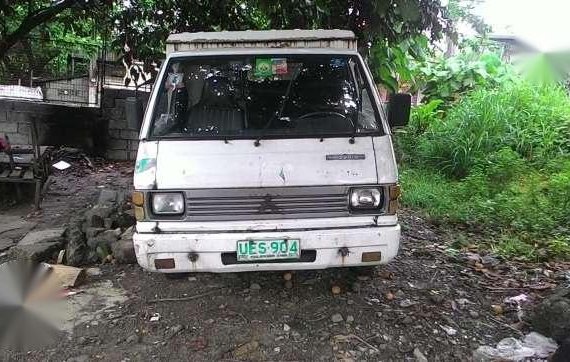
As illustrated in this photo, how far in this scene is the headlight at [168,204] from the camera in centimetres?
302

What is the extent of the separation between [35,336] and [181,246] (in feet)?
3.59

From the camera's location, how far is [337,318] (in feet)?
10.7

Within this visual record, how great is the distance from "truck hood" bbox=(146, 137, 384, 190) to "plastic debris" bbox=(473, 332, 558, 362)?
117 centimetres

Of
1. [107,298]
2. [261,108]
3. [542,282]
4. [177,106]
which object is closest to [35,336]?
[107,298]

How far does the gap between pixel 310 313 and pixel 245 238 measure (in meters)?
0.75

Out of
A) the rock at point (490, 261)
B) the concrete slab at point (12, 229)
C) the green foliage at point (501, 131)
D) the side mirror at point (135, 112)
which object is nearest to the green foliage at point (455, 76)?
the green foliage at point (501, 131)

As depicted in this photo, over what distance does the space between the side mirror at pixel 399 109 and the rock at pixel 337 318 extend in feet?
4.61

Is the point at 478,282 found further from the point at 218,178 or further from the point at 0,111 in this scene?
the point at 0,111

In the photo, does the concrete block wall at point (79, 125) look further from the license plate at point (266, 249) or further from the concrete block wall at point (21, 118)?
the license plate at point (266, 249)

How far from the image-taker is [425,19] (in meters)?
4.38

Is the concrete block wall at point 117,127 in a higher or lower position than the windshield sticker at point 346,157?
lower

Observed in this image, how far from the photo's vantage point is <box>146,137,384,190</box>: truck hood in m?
3.00

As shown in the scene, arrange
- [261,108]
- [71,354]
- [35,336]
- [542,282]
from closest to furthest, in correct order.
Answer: [71,354], [35,336], [261,108], [542,282]

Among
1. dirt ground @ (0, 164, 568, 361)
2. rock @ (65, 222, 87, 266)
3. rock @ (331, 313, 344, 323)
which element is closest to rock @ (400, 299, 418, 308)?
dirt ground @ (0, 164, 568, 361)
